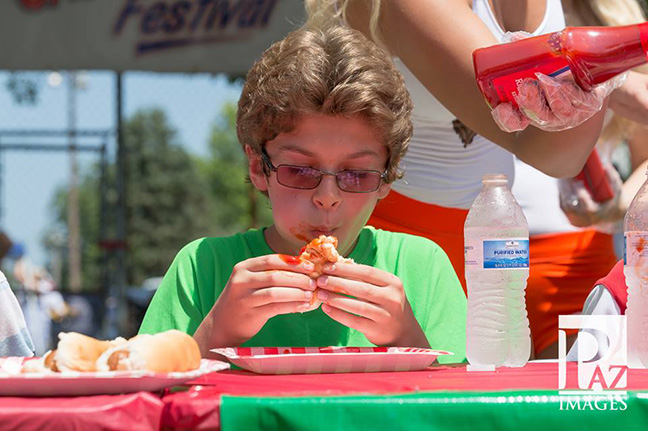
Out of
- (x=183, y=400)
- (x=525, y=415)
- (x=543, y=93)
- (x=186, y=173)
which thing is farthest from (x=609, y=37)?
(x=186, y=173)

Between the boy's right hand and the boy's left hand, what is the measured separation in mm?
39

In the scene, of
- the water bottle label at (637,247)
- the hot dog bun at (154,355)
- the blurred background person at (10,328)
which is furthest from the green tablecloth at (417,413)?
the blurred background person at (10,328)

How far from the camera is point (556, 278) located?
2.97 meters

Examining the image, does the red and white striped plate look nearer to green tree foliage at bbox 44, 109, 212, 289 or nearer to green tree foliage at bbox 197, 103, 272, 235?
green tree foliage at bbox 44, 109, 212, 289

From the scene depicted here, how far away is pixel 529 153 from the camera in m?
2.19

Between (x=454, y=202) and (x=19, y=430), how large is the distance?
5.86 feet

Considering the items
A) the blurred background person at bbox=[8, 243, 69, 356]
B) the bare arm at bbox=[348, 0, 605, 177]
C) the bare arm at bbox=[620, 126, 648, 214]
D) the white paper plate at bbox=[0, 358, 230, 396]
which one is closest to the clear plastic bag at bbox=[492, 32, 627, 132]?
the bare arm at bbox=[348, 0, 605, 177]

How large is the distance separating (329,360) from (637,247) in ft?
2.03

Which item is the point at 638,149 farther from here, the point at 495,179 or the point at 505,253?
the point at 505,253

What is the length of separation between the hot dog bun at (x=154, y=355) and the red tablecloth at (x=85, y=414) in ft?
0.36

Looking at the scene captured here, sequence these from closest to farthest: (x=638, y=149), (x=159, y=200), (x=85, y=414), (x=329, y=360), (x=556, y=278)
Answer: (x=85, y=414) → (x=329, y=360) → (x=556, y=278) → (x=638, y=149) → (x=159, y=200)

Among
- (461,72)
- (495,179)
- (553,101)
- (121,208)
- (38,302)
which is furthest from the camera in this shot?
(38,302)

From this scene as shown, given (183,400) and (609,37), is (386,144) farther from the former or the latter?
(183,400)


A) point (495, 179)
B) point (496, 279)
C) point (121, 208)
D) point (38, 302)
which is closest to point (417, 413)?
point (496, 279)
